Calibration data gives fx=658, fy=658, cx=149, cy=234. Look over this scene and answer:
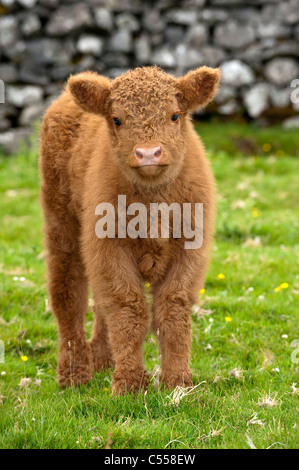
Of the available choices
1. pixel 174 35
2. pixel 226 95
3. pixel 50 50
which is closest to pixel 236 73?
pixel 226 95

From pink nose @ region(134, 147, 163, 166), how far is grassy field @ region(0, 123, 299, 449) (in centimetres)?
141

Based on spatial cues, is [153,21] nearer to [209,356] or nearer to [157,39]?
[157,39]

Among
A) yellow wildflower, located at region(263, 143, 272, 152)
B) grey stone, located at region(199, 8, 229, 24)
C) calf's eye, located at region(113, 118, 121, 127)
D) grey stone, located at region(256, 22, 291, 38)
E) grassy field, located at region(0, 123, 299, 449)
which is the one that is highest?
grey stone, located at region(199, 8, 229, 24)

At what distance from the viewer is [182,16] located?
1207 centimetres

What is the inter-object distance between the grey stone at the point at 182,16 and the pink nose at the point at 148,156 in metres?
8.89

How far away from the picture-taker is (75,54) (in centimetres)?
1209

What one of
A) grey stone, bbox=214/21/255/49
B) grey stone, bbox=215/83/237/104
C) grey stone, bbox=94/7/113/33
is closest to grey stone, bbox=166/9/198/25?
grey stone, bbox=214/21/255/49

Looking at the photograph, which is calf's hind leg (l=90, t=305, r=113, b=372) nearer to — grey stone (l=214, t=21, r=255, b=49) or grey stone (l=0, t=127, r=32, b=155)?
grey stone (l=0, t=127, r=32, b=155)

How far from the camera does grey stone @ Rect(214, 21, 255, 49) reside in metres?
12.1

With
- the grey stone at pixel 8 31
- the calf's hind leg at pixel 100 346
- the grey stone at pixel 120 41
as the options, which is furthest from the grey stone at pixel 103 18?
the calf's hind leg at pixel 100 346

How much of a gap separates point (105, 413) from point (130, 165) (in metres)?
1.50

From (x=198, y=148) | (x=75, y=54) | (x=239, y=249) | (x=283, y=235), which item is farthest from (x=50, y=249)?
(x=75, y=54)

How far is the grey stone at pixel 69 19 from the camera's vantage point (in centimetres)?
1176

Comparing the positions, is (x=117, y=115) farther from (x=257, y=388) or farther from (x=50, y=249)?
(x=257, y=388)
